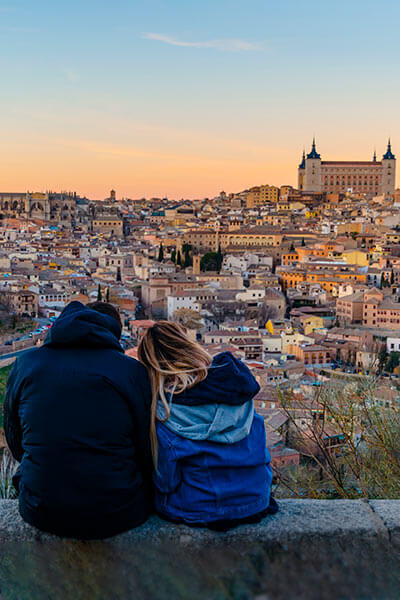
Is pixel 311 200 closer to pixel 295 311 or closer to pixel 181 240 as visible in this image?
pixel 181 240

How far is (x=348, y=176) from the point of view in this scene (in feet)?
195

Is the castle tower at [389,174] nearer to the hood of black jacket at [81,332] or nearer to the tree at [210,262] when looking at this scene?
the tree at [210,262]

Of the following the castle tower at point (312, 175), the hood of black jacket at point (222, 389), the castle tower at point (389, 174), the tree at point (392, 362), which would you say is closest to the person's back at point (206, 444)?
the hood of black jacket at point (222, 389)

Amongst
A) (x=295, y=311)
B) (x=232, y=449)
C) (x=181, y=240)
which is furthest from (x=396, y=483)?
(x=181, y=240)

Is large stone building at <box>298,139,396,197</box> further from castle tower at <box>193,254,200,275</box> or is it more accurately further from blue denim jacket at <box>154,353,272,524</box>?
blue denim jacket at <box>154,353,272,524</box>

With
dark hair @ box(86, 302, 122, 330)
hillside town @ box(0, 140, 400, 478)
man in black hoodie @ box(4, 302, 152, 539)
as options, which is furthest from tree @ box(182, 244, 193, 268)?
man in black hoodie @ box(4, 302, 152, 539)

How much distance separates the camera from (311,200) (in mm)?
52625

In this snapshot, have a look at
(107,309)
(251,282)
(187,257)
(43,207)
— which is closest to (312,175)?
(43,207)

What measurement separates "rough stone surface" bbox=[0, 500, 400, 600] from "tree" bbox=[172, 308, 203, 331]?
17893 mm

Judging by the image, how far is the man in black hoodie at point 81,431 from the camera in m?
1.14

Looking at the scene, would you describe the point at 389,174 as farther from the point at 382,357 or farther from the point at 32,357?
the point at 32,357

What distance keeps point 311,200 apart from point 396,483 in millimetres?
51299

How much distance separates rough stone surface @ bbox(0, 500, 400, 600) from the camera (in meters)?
1.08

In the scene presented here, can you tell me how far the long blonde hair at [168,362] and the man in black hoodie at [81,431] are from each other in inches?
1.1
